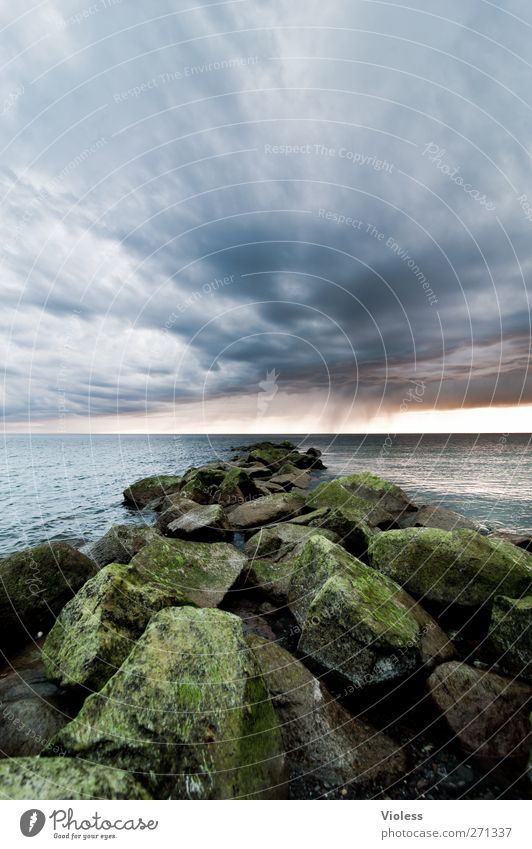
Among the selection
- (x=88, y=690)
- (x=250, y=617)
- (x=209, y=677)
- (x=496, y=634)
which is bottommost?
(x=250, y=617)

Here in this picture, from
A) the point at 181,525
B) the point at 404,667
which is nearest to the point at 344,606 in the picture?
the point at 404,667

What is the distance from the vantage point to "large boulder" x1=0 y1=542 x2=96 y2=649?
7.96 m

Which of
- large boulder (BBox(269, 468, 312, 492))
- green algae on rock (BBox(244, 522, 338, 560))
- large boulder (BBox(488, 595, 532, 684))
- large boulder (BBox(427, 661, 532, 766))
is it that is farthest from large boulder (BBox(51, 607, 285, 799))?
large boulder (BBox(269, 468, 312, 492))

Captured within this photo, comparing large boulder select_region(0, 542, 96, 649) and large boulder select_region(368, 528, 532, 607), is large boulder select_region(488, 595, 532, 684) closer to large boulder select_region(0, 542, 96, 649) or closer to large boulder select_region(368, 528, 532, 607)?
large boulder select_region(368, 528, 532, 607)

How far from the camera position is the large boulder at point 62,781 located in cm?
354

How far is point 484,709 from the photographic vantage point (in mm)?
5578

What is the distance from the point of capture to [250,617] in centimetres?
902

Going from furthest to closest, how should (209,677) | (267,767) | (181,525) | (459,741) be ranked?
1. (181,525)
2. (459,741)
3. (209,677)
4. (267,767)

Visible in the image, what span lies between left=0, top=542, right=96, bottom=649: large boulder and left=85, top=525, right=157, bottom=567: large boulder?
4119 millimetres

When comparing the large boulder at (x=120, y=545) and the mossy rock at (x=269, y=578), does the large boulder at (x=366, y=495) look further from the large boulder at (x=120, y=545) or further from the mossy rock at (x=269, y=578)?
the large boulder at (x=120, y=545)

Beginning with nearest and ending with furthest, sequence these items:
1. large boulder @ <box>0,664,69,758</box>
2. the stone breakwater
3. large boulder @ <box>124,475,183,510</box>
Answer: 1. the stone breakwater
2. large boulder @ <box>0,664,69,758</box>
3. large boulder @ <box>124,475,183,510</box>
